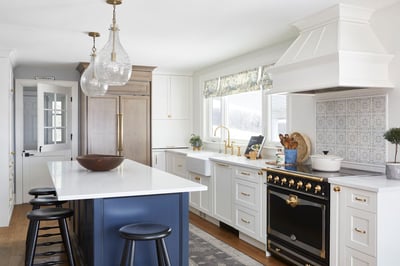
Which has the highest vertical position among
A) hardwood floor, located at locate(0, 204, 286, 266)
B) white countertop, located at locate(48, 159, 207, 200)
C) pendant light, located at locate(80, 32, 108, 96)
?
pendant light, located at locate(80, 32, 108, 96)

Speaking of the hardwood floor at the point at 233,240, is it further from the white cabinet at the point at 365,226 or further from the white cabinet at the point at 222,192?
the white cabinet at the point at 365,226

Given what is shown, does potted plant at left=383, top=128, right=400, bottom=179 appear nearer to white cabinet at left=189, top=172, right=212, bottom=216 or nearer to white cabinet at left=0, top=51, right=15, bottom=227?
white cabinet at left=189, top=172, right=212, bottom=216

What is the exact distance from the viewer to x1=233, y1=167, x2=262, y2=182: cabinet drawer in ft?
13.3

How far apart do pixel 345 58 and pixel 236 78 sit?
2535 mm

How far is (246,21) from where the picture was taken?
3635 millimetres

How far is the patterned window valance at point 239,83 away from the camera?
4860 millimetres

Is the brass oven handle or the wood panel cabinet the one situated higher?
the wood panel cabinet

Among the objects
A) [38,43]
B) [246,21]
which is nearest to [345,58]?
[246,21]

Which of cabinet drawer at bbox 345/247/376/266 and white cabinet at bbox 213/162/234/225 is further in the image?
white cabinet at bbox 213/162/234/225

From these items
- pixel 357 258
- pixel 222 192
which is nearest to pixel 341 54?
pixel 357 258

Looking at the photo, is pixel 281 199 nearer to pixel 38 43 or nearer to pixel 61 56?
pixel 38 43

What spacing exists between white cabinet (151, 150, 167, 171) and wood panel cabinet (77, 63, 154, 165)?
25 cm

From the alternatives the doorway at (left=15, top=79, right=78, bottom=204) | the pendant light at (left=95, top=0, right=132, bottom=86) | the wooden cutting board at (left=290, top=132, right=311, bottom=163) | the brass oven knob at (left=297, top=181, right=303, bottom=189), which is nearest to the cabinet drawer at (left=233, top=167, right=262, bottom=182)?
the wooden cutting board at (left=290, top=132, right=311, bottom=163)

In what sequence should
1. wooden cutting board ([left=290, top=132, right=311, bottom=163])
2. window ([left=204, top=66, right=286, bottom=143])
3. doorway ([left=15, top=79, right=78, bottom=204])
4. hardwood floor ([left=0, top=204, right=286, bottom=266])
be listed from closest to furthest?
hardwood floor ([left=0, top=204, right=286, bottom=266]) < wooden cutting board ([left=290, top=132, right=311, bottom=163]) < window ([left=204, top=66, right=286, bottom=143]) < doorway ([left=15, top=79, right=78, bottom=204])
